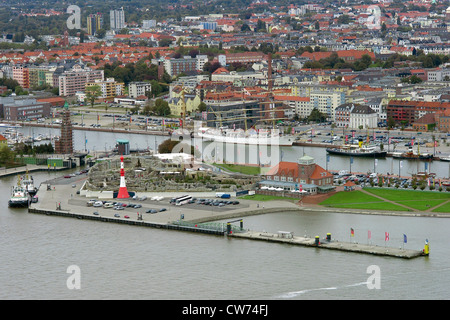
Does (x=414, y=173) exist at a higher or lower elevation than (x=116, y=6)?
lower

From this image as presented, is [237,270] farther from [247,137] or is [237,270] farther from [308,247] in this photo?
[247,137]

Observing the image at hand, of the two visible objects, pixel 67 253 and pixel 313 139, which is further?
pixel 313 139

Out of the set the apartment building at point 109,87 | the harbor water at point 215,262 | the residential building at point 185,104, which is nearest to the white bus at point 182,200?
the harbor water at point 215,262

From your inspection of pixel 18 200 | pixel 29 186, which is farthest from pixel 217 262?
pixel 29 186

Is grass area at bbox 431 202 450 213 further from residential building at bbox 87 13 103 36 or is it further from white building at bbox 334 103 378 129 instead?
residential building at bbox 87 13 103 36

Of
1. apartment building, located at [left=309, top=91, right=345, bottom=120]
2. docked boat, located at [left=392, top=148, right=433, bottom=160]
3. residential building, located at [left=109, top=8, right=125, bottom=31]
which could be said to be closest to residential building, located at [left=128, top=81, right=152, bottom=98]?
apartment building, located at [left=309, top=91, right=345, bottom=120]

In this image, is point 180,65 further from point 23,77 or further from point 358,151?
point 358,151
